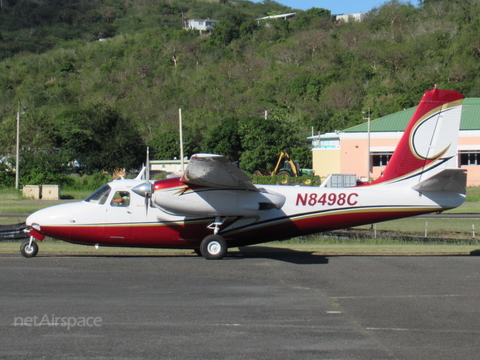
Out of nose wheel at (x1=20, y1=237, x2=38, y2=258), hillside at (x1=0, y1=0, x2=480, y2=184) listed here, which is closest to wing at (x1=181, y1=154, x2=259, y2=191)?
nose wheel at (x1=20, y1=237, x2=38, y2=258)

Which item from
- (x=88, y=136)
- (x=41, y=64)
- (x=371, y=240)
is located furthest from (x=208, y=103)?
(x=371, y=240)

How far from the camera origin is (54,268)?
13.4 meters

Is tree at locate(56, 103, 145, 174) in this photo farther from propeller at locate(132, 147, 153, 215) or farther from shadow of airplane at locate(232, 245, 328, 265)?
propeller at locate(132, 147, 153, 215)

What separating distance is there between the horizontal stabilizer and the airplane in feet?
0.09

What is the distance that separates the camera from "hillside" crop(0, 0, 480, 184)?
233 ft

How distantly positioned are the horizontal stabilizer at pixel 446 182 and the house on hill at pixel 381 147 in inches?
1588

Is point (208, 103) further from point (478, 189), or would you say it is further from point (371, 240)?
point (371, 240)

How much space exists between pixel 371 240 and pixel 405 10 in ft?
415

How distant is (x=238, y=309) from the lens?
9.64m

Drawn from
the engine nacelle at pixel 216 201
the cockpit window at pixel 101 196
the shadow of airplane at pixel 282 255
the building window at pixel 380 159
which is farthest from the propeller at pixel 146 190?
the building window at pixel 380 159

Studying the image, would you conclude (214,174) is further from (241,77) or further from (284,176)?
(241,77)

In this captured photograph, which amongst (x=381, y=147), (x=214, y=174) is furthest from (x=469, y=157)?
(x=214, y=174)

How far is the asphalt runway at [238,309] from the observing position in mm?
7574

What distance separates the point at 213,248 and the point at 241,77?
4218 inches
